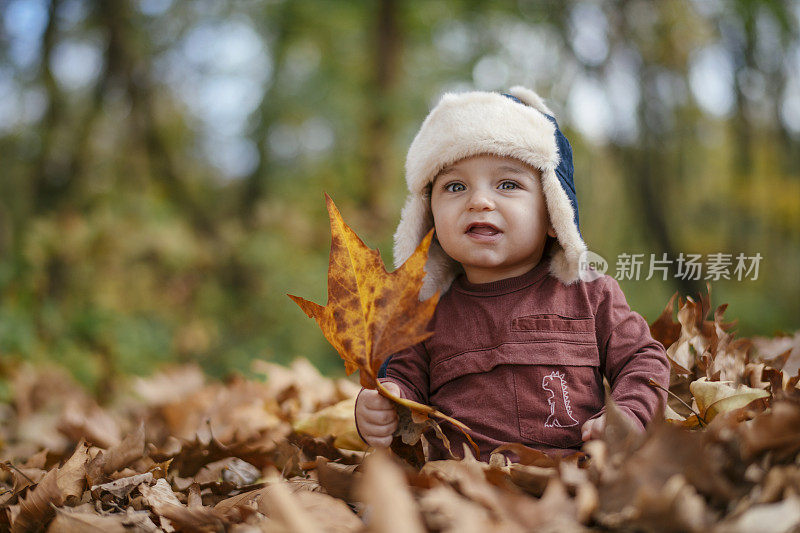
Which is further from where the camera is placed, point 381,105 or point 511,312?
point 381,105

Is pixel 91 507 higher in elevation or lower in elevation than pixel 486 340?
lower

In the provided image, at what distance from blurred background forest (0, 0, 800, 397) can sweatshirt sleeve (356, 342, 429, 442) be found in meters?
3.27

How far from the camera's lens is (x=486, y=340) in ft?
5.02

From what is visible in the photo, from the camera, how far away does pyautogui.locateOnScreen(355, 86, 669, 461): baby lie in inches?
56.9

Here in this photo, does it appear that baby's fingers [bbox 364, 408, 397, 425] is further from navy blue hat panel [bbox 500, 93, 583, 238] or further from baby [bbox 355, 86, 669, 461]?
navy blue hat panel [bbox 500, 93, 583, 238]

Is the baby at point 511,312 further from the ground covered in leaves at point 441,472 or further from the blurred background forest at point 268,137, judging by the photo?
the blurred background forest at point 268,137

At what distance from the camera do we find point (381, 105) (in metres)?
6.65

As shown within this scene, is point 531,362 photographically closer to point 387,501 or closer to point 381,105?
point 387,501

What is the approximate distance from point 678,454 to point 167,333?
4.87 metres

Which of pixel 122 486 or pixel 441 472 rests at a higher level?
pixel 441 472

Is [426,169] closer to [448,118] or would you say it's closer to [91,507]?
[448,118]

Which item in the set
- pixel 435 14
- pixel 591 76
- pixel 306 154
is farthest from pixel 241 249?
pixel 591 76

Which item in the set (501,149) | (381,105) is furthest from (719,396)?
(381,105)

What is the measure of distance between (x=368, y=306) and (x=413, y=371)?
0.35 metres
